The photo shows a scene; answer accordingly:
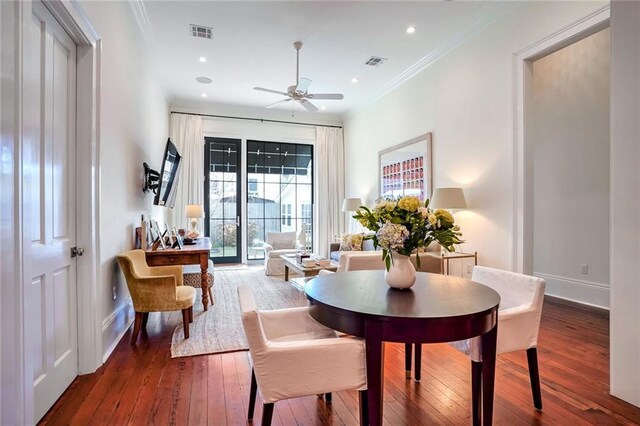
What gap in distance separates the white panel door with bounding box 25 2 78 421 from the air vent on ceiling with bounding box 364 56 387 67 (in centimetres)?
384

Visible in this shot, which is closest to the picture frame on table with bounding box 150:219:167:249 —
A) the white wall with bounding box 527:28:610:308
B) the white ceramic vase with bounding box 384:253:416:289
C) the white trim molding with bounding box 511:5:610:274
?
the white ceramic vase with bounding box 384:253:416:289

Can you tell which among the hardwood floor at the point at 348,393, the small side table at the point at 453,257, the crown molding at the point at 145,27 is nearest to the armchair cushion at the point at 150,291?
the hardwood floor at the point at 348,393

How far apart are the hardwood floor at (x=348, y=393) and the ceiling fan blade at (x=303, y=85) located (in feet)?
11.0

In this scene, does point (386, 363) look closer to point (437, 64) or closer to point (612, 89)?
point (612, 89)

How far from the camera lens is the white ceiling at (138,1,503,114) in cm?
371

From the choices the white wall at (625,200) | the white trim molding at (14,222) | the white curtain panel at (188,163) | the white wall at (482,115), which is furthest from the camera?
the white curtain panel at (188,163)

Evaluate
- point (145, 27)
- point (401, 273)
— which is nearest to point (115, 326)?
point (401, 273)

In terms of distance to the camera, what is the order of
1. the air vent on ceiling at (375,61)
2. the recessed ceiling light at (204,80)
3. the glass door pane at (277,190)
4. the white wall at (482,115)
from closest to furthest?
the white wall at (482,115) → the air vent on ceiling at (375,61) → the recessed ceiling light at (204,80) → the glass door pane at (277,190)

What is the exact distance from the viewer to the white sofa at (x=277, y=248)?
5.89 meters

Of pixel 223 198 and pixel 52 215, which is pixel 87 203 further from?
pixel 223 198

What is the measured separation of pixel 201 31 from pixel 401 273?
13.3 ft

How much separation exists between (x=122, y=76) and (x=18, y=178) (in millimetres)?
2242

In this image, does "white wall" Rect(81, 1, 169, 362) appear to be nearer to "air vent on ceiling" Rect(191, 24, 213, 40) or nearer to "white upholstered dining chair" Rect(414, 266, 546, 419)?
"air vent on ceiling" Rect(191, 24, 213, 40)

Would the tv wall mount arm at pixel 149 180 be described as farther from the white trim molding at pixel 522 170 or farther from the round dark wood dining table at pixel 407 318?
the white trim molding at pixel 522 170
